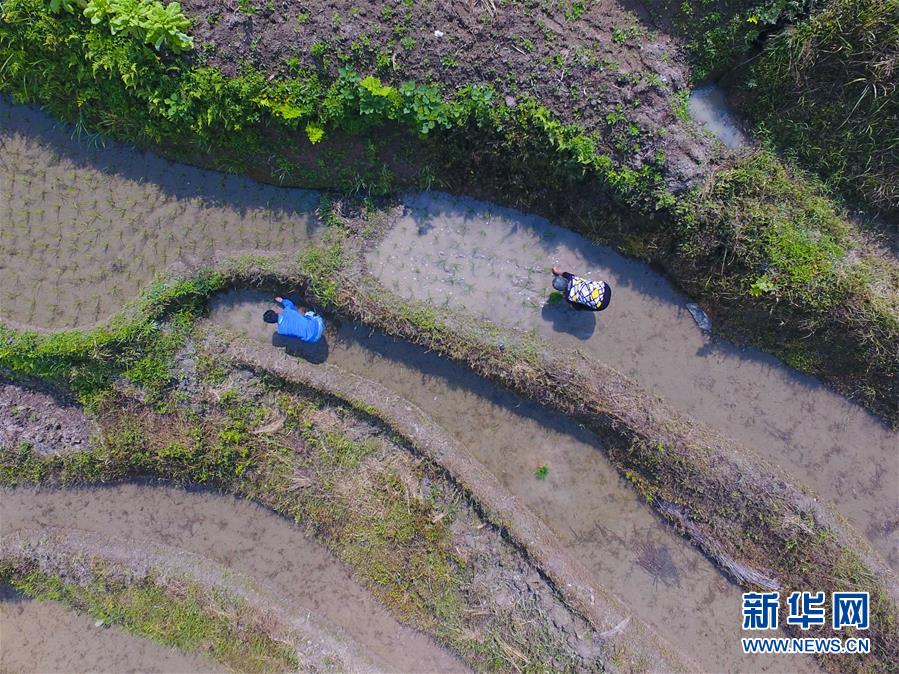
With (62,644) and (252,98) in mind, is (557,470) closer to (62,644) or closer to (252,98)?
(252,98)

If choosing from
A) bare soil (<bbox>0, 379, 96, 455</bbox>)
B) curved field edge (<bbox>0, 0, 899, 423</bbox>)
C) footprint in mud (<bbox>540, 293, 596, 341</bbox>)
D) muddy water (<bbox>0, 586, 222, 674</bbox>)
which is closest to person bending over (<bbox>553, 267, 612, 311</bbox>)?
footprint in mud (<bbox>540, 293, 596, 341</bbox>)

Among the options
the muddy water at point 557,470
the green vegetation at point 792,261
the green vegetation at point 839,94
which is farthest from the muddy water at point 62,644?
the green vegetation at point 839,94

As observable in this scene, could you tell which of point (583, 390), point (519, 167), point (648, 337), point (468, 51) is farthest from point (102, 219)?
point (648, 337)

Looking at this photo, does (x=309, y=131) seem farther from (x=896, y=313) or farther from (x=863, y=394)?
(x=863, y=394)

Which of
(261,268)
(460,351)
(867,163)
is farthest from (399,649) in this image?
(867,163)

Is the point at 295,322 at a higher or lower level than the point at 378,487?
higher

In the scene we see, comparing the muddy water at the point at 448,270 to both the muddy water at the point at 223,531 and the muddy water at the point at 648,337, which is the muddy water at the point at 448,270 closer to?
the muddy water at the point at 648,337
